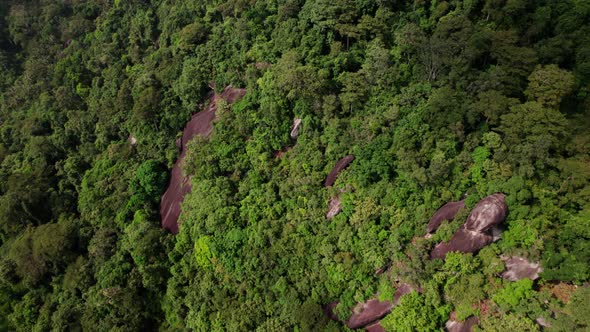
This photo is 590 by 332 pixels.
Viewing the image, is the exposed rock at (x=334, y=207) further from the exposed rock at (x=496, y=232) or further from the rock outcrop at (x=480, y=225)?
the exposed rock at (x=496, y=232)

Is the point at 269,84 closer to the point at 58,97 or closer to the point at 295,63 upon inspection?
the point at 295,63

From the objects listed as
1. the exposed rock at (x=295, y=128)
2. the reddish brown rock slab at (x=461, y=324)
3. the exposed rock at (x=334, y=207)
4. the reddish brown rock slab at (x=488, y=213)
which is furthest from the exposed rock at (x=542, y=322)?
the exposed rock at (x=295, y=128)

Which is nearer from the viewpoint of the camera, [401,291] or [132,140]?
[401,291]

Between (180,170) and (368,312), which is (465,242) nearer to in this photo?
(368,312)

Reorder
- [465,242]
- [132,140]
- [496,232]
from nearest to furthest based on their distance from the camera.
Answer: [496,232] < [465,242] < [132,140]

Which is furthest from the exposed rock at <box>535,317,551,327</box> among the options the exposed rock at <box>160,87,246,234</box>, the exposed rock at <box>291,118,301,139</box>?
the exposed rock at <box>160,87,246,234</box>

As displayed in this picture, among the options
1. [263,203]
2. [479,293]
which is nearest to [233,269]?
[263,203]

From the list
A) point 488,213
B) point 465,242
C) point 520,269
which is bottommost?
point 520,269

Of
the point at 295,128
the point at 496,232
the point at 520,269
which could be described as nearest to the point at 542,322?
the point at 520,269
